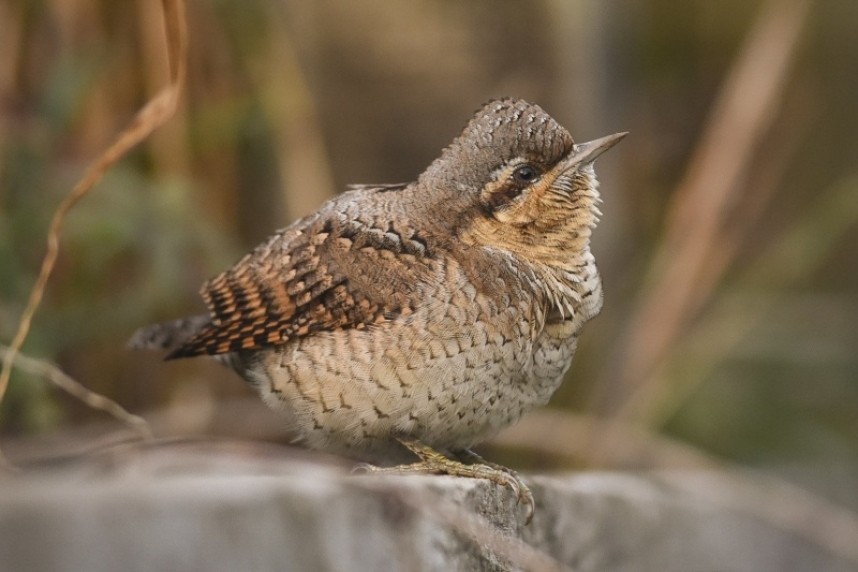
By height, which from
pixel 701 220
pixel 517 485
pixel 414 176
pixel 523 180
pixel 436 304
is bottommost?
pixel 517 485

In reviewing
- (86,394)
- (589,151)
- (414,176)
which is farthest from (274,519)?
(414,176)

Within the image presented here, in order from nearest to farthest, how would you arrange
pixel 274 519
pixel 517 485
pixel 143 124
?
pixel 274 519 < pixel 517 485 < pixel 143 124

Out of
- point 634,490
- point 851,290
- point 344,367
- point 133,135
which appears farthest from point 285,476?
point 851,290

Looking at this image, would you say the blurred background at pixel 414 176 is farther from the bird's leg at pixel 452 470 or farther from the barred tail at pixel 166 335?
the bird's leg at pixel 452 470

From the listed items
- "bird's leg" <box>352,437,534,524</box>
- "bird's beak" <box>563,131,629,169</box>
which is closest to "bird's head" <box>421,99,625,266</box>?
"bird's beak" <box>563,131,629,169</box>

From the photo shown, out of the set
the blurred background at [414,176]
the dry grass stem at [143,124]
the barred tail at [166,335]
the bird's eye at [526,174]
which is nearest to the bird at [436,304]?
the bird's eye at [526,174]

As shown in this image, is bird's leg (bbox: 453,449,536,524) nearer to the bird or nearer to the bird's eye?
the bird

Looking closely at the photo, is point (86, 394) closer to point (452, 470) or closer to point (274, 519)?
point (452, 470)
